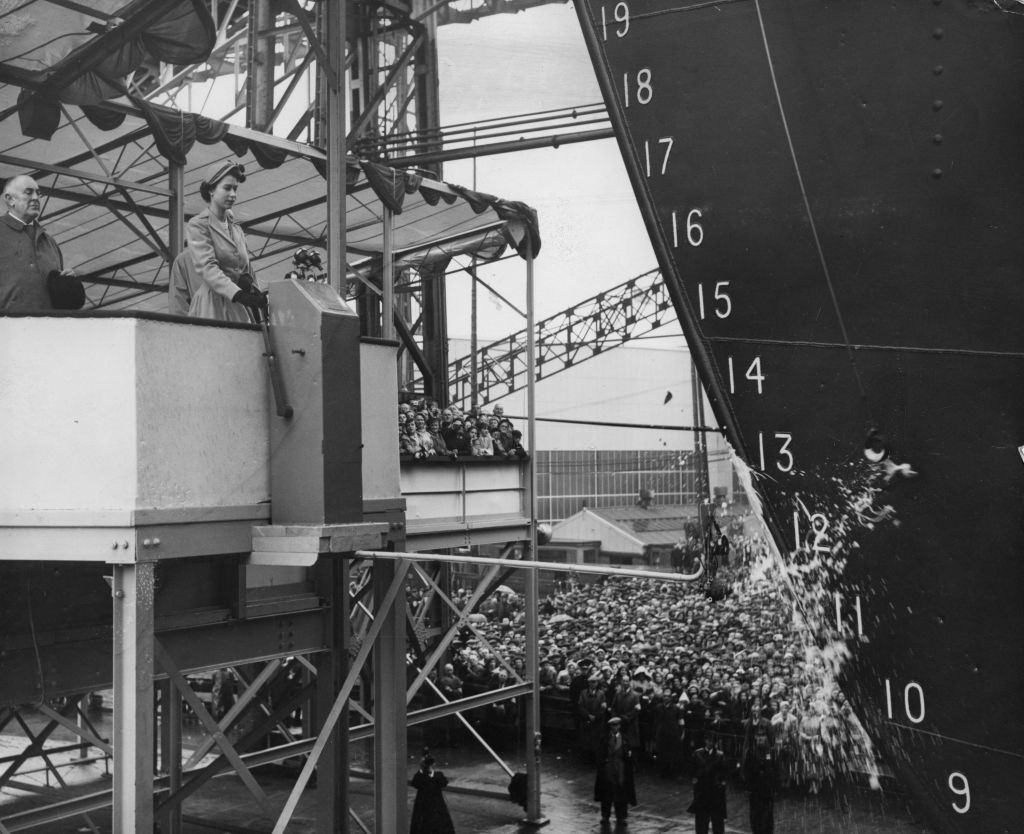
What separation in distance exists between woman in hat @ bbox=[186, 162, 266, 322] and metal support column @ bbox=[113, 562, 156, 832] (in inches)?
67.9

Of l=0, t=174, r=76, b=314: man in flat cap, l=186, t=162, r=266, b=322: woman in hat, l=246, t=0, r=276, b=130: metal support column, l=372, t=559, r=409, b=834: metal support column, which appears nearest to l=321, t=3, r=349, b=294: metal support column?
l=186, t=162, r=266, b=322: woman in hat

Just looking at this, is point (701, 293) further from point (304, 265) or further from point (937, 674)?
point (304, 265)

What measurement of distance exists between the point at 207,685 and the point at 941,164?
20.2 meters

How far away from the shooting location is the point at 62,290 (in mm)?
6527

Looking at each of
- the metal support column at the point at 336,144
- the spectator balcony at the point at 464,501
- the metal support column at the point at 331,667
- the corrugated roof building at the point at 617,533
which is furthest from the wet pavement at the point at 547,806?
the corrugated roof building at the point at 617,533

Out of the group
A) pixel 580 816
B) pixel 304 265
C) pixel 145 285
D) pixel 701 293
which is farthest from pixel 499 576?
pixel 701 293

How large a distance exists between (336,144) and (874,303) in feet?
24.1

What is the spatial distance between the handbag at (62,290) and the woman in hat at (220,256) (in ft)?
2.45

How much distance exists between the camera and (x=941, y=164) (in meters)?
3.70

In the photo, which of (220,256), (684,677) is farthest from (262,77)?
(220,256)

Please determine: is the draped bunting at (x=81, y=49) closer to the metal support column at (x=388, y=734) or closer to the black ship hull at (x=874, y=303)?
the metal support column at (x=388, y=734)

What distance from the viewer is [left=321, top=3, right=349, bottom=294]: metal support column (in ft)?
32.9

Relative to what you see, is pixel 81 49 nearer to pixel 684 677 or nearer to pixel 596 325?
pixel 684 677

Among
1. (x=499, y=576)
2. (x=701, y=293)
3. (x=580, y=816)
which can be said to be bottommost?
(x=580, y=816)
